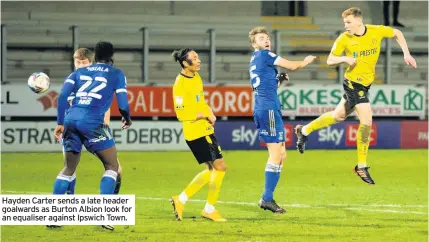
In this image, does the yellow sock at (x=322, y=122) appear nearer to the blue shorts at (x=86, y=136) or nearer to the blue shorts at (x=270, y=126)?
the blue shorts at (x=270, y=126)

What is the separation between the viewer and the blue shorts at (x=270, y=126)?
1149 centimetres

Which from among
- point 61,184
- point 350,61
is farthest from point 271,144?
point 61,184

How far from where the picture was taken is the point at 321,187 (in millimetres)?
14875

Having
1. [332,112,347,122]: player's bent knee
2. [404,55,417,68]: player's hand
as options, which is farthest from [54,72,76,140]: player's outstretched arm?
[332,112,347,122]: player's bent knee

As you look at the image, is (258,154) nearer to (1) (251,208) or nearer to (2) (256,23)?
(2) (256,23)

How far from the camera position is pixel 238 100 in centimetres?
2234

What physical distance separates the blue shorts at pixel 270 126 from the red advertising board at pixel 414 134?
12.5 metres

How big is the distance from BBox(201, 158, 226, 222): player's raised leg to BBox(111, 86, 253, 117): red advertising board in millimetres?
10718

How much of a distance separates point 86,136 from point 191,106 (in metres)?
1.47

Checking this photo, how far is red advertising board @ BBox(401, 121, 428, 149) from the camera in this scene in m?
23.5

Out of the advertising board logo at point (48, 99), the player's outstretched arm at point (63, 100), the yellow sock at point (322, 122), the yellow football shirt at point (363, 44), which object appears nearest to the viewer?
the player's outstretched arm at point (63, 100)

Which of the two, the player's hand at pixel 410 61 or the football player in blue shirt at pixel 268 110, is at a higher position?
the player's hand at pixel 410 61

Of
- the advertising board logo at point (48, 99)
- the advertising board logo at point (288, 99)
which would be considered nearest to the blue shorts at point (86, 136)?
the advertising board logo at point (48, 99)

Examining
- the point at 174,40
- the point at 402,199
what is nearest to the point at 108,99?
the point at 402,199
